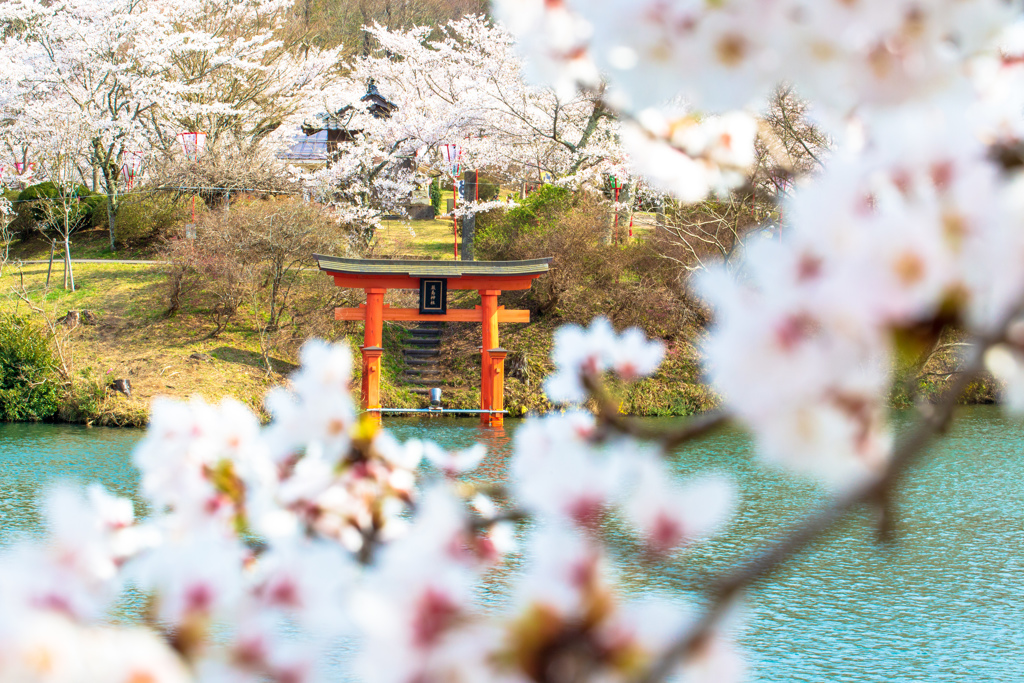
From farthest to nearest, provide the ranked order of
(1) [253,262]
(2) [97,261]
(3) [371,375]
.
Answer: (2) [97,261], (1) [253,262], (3) [371,375]

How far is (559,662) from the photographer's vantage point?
536mm

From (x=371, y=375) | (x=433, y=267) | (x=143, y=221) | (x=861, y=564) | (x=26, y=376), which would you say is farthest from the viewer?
(x=143, y=221)

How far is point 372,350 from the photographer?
1138 cm

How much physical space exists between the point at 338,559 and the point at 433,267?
11.0 metres

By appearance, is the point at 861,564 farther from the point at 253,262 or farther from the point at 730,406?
the point at 253,262

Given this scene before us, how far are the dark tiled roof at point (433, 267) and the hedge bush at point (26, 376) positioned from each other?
3.85 meters

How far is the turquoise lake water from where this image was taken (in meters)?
4.19

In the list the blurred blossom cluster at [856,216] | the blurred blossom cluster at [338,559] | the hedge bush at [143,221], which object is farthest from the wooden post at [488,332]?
the blurred blossom cluster at [856,216]

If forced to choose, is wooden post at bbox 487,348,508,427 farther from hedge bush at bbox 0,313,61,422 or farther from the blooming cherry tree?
the blooming cherry tree

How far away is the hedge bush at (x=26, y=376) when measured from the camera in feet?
37.1

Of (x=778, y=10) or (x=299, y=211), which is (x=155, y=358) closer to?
(x=299, y=211)

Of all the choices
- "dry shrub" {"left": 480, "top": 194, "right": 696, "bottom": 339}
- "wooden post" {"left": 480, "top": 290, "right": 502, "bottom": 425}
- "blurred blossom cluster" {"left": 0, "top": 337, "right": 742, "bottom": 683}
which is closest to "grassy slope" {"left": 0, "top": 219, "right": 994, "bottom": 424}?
"dry shrub" {"left": 480, "top": 194, "right": 696, "bottom": 339}

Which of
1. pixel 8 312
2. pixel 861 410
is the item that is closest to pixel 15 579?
pixel 861 410

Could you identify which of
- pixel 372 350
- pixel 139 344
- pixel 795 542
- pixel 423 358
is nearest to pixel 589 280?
pixel 423 358
